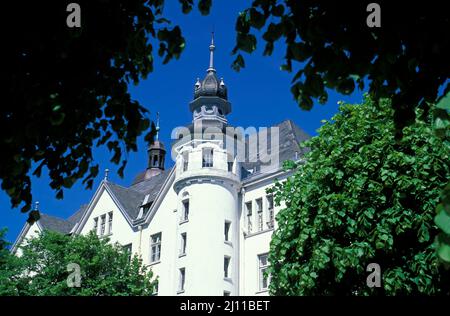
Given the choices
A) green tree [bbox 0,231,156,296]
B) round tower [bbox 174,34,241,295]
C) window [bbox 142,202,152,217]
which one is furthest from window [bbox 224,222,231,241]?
window [bbox 142,202,152,217]

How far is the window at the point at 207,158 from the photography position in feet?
146

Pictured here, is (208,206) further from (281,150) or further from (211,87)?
(211,87)

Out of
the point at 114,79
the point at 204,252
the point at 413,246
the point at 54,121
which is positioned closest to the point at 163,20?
the point at 114,79

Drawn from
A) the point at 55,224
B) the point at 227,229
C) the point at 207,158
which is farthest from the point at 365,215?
the point at 55,224

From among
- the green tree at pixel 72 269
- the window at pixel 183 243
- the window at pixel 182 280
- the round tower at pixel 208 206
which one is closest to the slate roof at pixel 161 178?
the round tower at pixel 208 206

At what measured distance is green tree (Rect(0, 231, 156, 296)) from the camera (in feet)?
128

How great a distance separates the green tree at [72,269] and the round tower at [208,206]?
11.2ft

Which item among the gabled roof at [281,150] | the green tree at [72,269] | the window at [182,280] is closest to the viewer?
the green tree at [72,269]

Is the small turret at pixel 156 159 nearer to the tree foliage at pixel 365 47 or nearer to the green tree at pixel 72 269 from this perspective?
the green tree at pixel 72 269

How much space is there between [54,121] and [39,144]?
49.8 inches

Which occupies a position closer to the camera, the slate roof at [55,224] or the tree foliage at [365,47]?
the tree foliage at [365,47]

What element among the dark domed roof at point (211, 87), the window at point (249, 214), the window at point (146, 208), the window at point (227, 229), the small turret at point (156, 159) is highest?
the small turret at point (156, 159)

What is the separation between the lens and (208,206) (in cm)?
4291
